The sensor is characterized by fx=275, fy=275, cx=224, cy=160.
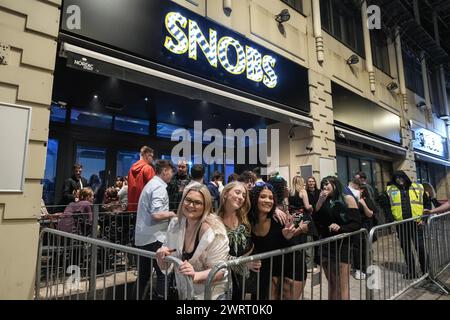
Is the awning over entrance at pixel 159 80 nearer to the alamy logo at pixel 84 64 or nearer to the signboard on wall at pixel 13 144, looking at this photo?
the alamy logo at pixel 84 64

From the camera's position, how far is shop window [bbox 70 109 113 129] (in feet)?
24.9

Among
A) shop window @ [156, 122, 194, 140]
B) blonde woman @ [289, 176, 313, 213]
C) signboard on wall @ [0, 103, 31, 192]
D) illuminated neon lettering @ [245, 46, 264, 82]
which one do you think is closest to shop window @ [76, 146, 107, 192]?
shop window @ [156, 122, 194, 140]

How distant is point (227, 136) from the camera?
35.0 feet

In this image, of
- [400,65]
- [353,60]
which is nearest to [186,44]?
[353,60]

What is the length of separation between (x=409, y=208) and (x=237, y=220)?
4.51 m

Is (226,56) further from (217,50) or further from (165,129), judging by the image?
(165,129)

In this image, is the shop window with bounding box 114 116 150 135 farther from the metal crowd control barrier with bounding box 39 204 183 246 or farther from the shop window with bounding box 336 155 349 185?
the shop window with bounding box 336 155 349 185

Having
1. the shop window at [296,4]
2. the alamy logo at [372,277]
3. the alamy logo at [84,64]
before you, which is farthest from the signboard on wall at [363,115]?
the alamy logo at [84,64]

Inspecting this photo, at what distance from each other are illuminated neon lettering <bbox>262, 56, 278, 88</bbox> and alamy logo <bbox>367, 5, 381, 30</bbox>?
7.13m
